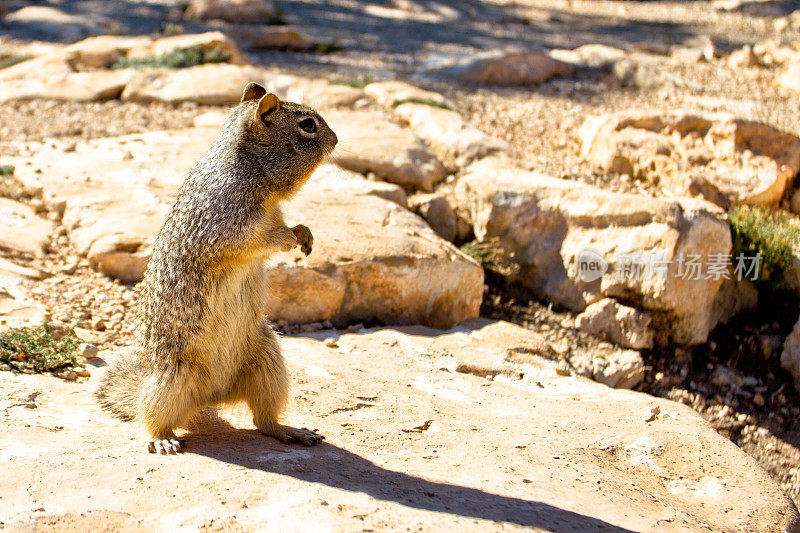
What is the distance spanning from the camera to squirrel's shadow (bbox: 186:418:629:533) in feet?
12.2

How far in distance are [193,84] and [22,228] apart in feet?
15.0

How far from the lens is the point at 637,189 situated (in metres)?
9.12

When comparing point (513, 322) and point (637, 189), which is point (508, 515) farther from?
point (637, 189)

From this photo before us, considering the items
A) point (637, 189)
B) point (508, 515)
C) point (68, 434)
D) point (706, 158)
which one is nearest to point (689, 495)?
point (508, 515)

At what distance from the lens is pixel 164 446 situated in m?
4.23

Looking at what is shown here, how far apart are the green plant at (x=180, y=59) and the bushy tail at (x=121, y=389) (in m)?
8.42

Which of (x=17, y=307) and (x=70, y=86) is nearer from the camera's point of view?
(x=17, y=307)

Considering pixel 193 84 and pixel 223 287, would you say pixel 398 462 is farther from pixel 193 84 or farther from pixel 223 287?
pixel 193 84

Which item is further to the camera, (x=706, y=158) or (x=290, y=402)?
(x=706, y=158)

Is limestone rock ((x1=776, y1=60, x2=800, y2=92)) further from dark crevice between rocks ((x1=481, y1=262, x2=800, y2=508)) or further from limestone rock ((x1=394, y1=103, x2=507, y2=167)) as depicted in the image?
limestone rock ((x1=394, y1=103, x2=507, y2=167))

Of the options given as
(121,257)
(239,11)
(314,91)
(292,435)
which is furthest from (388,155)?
(239,11)

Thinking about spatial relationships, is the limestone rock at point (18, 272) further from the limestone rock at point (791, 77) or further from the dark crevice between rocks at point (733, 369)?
the limestone rock at point (791, 77)

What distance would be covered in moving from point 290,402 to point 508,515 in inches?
81.9

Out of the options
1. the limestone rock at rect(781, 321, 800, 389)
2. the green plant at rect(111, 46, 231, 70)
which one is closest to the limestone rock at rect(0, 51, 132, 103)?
the green plant at rect(111, 46, 231, 70)
